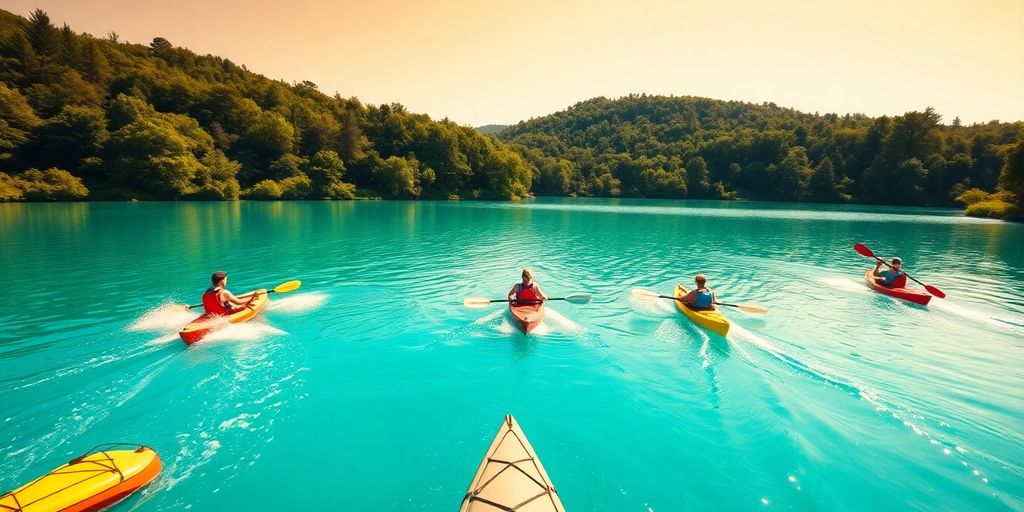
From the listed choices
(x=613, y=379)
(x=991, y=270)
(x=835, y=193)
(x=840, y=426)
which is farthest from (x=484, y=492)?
(x=835, y=193)

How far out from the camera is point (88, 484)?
5055mm

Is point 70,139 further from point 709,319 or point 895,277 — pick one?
point 895,277

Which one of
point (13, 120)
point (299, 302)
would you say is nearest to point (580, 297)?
point (299, 302)

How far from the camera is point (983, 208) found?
5838cm

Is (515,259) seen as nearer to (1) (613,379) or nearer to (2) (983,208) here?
(1) (613,379)

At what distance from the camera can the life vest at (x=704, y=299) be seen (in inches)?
491

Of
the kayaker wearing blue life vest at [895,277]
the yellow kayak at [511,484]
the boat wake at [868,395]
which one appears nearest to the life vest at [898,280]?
the kayaker wearing blue life vest at [895,277]

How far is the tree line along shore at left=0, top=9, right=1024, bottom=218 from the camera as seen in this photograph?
5844cm

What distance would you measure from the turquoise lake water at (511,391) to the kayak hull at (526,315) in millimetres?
297

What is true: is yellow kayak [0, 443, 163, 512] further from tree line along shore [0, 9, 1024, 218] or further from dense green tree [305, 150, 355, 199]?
dense green tree [305, 150, 355, 199]

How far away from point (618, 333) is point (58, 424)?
39.2 ft

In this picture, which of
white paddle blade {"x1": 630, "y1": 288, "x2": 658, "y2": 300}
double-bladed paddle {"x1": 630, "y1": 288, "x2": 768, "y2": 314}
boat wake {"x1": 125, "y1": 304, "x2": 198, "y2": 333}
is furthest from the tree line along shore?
white paddle blade {"x1": 630, "y1": 288, "x2": 658, "y2": 300}

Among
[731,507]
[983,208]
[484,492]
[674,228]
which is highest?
[983,208]

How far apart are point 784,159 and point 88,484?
458ft
